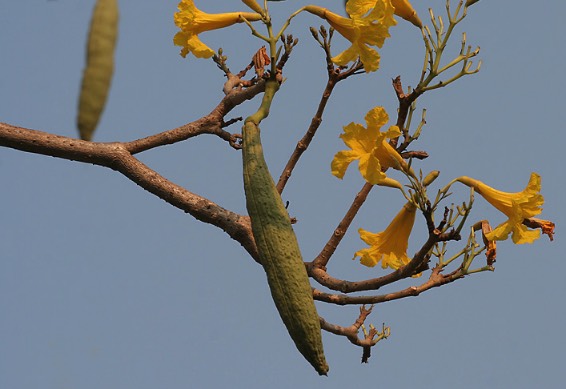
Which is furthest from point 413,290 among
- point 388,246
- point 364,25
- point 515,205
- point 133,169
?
point 133,169

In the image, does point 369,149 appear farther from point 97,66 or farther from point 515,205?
point 97,66

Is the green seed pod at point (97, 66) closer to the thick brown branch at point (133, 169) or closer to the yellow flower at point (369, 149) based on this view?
the yellow flower at point (369, 149)

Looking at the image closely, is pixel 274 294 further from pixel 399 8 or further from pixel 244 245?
pixel 399 8

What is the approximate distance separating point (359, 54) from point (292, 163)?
85 cm

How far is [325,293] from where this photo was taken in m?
4.57

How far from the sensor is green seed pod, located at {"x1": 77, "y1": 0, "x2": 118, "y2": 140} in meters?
3.55

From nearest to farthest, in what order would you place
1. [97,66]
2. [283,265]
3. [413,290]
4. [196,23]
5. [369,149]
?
1. [97,66]
2. [283,265]
3. [369,149]
4. [413,290]
5. [196,23]

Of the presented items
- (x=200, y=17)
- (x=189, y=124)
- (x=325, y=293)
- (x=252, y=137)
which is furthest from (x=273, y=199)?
(x=189, y=124)

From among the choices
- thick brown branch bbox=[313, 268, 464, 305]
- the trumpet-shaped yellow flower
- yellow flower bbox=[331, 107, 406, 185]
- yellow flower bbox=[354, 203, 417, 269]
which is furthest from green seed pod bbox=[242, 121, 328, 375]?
the trumpet-shaped yellow flower

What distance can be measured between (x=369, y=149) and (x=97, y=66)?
1375mm

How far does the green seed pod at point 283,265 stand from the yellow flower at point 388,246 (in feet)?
2.67

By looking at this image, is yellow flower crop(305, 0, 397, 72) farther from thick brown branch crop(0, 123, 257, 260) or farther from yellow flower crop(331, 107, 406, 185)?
thick brown branch crop(0, 123, 257, 260)

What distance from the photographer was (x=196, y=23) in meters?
4.53

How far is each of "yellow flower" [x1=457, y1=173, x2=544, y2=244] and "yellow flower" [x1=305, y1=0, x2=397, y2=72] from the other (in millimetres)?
792
